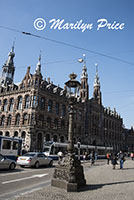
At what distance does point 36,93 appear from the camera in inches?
1383

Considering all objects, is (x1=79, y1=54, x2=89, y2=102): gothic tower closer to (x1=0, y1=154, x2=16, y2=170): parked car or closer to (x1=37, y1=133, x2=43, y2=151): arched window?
(x1=37, y1=133, x2=43, y2=151): arched window

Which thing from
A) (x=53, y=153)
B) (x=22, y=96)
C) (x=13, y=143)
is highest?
(x=22, y=96)

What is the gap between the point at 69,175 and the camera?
7297mm

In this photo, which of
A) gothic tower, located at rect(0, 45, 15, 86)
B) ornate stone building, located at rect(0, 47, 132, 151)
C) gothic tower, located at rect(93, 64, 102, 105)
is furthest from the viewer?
gothic tower, located at rect(93, 64, 102, 105)

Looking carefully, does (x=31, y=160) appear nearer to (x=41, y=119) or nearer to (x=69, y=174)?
(x=69, y=174)

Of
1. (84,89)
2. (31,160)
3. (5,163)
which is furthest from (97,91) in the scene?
(5,163)

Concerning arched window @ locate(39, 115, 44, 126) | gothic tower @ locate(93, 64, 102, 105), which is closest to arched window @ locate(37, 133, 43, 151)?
arched window @ locate(39, 115, 44, 126)

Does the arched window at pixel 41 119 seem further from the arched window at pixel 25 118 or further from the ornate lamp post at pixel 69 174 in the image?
the ornate lamp post at pixel 69 174

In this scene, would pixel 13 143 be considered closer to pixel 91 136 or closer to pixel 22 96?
pixel 22 96

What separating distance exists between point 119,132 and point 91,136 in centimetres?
2213

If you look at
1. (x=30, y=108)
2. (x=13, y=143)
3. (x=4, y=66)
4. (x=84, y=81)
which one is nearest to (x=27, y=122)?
(x=30, y=108)

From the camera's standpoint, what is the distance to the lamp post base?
7.06 meters

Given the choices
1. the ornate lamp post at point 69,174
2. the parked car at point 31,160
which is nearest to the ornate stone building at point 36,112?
the parked car at point 31,160

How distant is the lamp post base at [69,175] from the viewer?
7.06m
